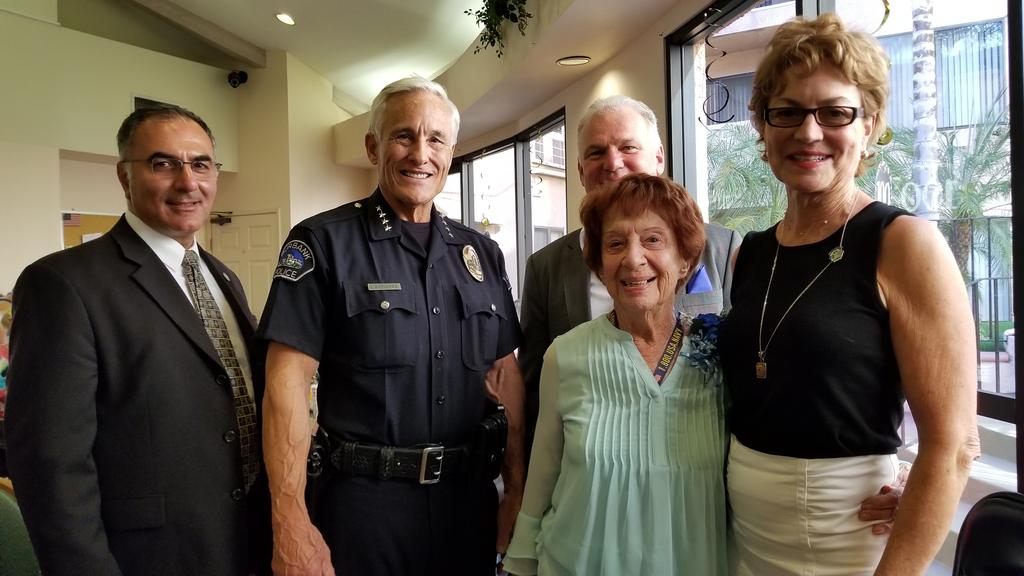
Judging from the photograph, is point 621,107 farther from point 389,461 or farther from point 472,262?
point 389,461

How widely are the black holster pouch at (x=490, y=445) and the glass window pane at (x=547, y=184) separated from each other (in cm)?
413

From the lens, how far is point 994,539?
38.9 inches

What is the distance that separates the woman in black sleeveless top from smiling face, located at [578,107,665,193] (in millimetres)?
547

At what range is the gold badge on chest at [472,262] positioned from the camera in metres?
1.79

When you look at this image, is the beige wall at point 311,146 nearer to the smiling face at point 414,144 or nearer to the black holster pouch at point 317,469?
the smiling face at point 414,144

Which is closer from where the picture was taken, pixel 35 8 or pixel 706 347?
pixel 706 347

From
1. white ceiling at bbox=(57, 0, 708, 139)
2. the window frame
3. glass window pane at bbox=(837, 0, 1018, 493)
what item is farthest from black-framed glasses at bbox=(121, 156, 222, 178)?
the window frame

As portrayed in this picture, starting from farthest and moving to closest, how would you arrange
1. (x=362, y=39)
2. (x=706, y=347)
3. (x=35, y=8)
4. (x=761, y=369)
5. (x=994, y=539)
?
(x=362, y=39) → (x=35, y=8) → (x=706, y=347) → (x=761, y=369) → (x=994, y=539)

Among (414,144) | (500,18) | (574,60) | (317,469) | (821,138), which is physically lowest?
(317,469)

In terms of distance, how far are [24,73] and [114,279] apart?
6295 millimetres

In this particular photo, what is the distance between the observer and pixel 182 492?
1.48m

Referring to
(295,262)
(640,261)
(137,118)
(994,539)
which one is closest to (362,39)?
(137,118)

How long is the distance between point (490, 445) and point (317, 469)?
0.44 metres

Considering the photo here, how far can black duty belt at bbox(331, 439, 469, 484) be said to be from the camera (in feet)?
5.06
